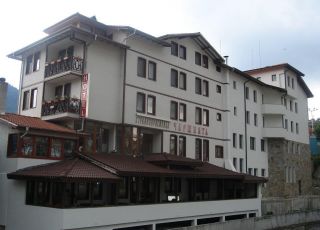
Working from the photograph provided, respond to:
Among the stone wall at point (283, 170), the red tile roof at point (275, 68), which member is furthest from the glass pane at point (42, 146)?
the red tile roof at point (275, 68)

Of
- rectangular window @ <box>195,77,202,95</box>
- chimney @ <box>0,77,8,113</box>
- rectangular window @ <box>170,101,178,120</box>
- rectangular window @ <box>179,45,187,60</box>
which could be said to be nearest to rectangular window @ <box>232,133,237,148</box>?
rectangular window @ <box>195,77,202,95</box>

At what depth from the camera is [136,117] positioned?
28.4 metres

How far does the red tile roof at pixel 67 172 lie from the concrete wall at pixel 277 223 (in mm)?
6489

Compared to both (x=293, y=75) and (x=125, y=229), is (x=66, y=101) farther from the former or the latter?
(x=293, y=75)

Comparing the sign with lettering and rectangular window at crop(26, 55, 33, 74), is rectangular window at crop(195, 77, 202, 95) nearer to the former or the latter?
the sign with lettering

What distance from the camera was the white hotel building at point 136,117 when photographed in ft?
73.3

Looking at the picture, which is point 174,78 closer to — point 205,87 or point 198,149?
point 205,87

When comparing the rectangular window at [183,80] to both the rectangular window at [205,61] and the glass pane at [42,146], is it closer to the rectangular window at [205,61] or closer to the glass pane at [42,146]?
the rectangular window at [205,61]

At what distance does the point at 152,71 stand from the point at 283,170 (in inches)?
927

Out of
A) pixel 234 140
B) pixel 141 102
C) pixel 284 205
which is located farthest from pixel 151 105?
pixel 284 205

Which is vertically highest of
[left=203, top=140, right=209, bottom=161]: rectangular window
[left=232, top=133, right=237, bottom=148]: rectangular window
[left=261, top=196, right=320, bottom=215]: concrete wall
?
[left=232, top=133, right=237, bottom=148]: rectangular window

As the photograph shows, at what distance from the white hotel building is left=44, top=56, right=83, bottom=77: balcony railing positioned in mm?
70

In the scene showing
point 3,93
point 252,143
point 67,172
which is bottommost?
point 67,172

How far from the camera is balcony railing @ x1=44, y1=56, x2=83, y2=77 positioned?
1003 inches
